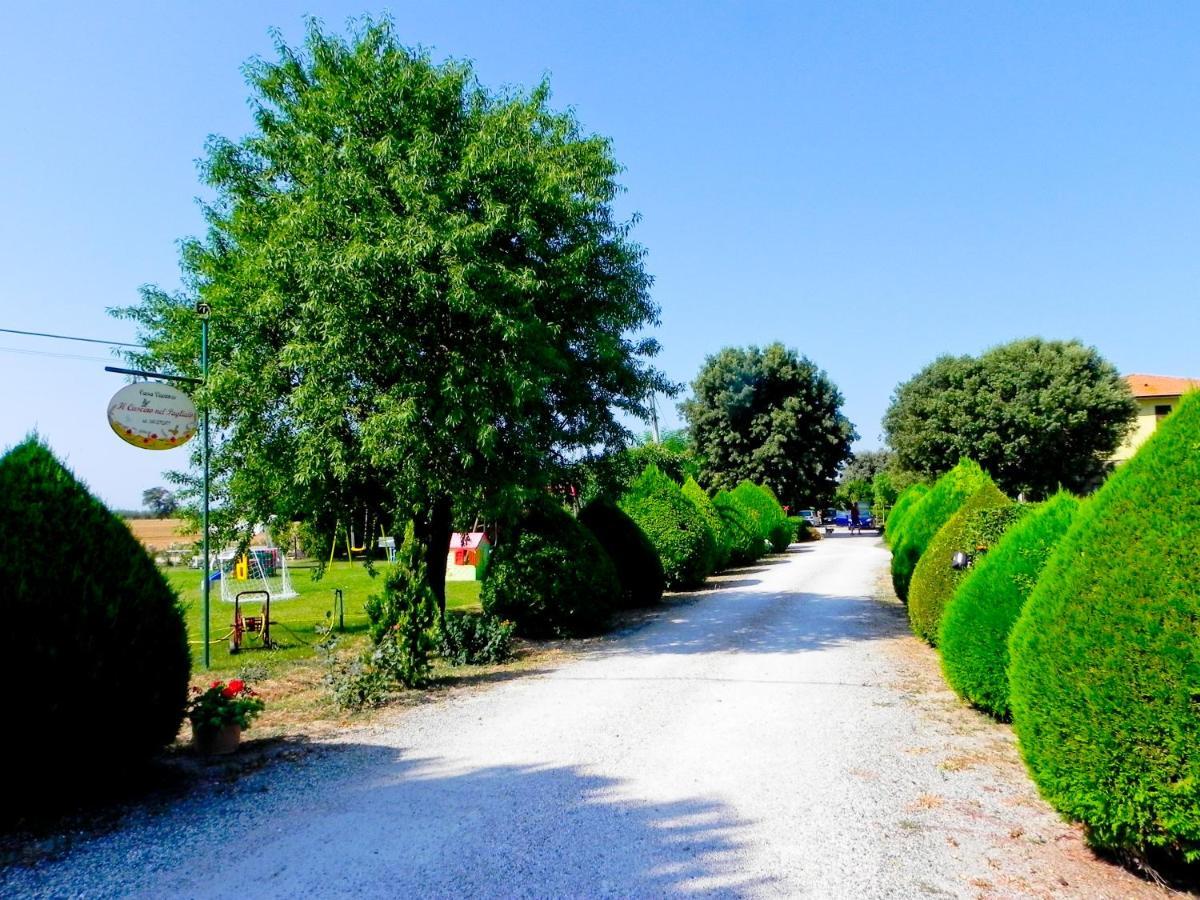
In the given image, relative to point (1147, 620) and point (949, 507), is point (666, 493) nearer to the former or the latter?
point (949, 507)

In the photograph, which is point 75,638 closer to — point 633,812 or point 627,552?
point 633,812

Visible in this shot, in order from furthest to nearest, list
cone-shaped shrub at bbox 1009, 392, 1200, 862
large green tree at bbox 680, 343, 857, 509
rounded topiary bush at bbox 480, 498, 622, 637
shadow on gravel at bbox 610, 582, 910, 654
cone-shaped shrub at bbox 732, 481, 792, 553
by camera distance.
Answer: large green tree at bbox 680, 343, 857, 509
cone-shaped shrub at bbox 732, 481, 792, 553
rounded topiary bush at bbox 480, 498, 622, 637
shadow on gravel at bbox 610, 582, 910, 654
cone-shaped shrub at bbox 1009, 392, 1200, 862

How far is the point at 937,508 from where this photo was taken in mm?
12328

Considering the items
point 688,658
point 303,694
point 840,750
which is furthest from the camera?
point 688,658

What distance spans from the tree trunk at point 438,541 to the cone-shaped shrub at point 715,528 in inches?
392

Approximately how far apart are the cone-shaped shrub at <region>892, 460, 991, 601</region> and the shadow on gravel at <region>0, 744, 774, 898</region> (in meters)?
8.33

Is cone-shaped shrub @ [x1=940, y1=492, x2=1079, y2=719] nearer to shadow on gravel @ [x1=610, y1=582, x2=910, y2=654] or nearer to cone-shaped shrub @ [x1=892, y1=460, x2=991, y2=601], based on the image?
shadow on gravel @ [x1=610, y1=582, x2=910, y2=654]

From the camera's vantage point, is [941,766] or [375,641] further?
[375,641]

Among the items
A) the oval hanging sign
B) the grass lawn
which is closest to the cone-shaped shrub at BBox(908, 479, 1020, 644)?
the grass lawn

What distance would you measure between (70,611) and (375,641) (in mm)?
4241

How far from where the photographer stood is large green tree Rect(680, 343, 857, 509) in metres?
42.2

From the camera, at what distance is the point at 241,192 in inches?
440

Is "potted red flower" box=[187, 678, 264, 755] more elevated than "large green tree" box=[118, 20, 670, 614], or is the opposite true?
"large green tree" box=[118, 20, 670, 614]

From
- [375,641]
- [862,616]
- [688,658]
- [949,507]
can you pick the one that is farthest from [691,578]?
[375,641]
